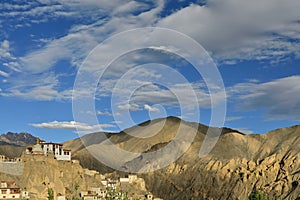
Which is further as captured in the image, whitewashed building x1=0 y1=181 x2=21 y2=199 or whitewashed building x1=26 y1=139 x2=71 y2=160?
whitewashed building x1=26 y1=139 x2=71 y2=160

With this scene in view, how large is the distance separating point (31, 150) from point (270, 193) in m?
118

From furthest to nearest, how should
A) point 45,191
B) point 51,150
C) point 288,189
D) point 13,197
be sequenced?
point 288,189, point 51,150, point 45,191, point 13,197

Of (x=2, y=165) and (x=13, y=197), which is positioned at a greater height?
(x=2, y=165)

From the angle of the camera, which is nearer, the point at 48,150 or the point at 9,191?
the point at 9,191

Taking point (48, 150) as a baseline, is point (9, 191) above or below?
below

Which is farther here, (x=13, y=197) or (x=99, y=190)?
(x=99, y=190)

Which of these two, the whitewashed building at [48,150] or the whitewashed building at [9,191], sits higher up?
the whitewashed building at [48,150]

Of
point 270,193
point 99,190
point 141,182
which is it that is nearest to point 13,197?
point 99,190

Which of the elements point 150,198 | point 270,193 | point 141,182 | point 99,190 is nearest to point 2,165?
point 99,190

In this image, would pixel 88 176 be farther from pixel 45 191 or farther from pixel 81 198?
pixel 45 191

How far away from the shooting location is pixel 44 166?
348ft

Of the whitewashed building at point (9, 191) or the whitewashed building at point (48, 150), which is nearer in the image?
the whitewashed building at point (9, 191)

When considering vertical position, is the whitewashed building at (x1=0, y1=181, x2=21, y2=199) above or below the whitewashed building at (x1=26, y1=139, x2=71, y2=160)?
below

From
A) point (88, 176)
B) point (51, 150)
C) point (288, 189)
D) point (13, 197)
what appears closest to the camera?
point (13, 197)
